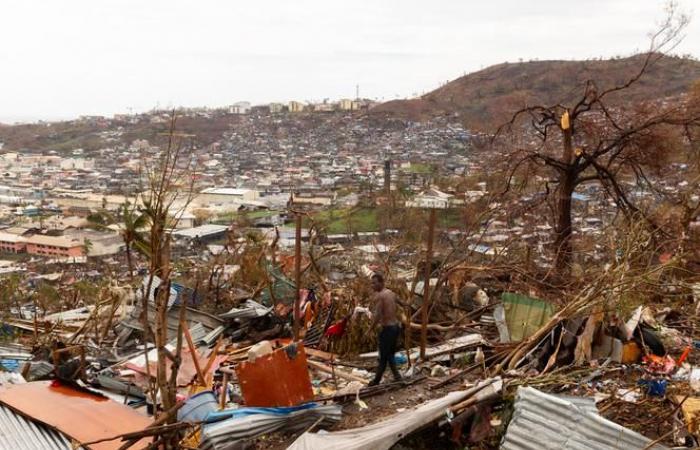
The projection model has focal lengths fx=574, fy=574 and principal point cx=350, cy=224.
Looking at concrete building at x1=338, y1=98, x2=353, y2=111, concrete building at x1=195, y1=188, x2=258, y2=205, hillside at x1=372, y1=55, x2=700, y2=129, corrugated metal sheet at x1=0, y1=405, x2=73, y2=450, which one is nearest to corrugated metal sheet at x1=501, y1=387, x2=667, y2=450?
corrugated metal sheet at x1=0, y1=405, x2=73, y2=450

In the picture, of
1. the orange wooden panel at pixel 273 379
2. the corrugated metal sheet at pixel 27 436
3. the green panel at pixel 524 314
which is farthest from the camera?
the green panel at pixel 524 314

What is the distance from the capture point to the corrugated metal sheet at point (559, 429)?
3641 millimetres

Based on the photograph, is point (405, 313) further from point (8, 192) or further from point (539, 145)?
point (8, 192)

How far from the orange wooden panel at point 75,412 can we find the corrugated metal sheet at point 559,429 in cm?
252

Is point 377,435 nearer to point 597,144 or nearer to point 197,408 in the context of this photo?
point 197,408

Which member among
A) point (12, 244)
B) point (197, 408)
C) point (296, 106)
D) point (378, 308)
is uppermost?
point (296, 106)

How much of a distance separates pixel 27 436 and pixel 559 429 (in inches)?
142

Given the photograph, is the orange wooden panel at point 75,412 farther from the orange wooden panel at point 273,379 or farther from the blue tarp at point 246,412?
the orange wooden panel at point 273,379

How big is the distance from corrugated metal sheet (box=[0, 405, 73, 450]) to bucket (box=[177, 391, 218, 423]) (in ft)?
3.00

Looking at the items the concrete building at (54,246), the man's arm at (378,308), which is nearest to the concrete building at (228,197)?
the concrete building at (54,246)

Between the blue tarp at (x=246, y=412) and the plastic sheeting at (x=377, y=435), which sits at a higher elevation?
the plastic sheeting at (x=377, y=435)

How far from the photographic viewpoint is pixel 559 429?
12.5ft

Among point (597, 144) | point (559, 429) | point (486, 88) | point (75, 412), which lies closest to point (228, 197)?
point (486, 88)

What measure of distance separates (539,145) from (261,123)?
74.2m
